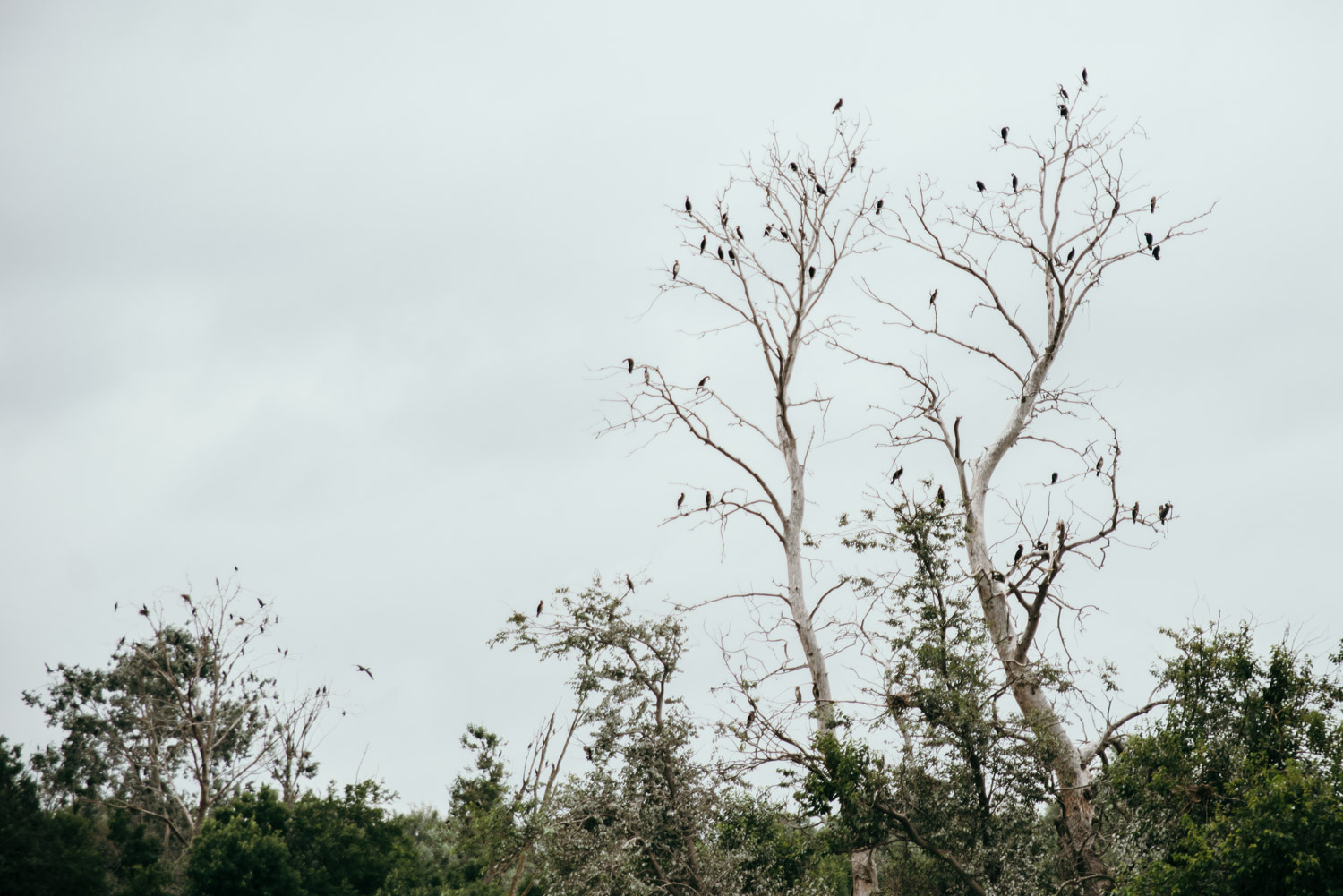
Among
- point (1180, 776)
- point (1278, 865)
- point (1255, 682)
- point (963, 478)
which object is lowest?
point (1278, 865)

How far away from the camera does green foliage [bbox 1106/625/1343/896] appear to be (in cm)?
974

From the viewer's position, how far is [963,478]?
17.2 metres

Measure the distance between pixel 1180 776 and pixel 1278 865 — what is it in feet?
5.63

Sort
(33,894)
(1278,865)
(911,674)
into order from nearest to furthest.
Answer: (1278,865) → (911,674) → (33,894)

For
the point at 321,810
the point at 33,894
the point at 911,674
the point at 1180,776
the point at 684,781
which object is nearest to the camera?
the point at 1180,776

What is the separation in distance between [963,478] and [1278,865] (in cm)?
816

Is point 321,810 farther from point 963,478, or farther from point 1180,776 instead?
point 1180,776

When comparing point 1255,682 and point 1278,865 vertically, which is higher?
point 1255,682

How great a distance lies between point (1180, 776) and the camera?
11.5 meters

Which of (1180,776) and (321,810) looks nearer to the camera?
(1180,776)

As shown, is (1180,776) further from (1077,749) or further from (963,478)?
(963,478)

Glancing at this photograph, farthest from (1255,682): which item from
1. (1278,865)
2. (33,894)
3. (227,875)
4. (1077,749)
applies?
(33,894)

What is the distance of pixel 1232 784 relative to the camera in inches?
436

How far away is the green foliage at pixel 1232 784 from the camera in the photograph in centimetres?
974
